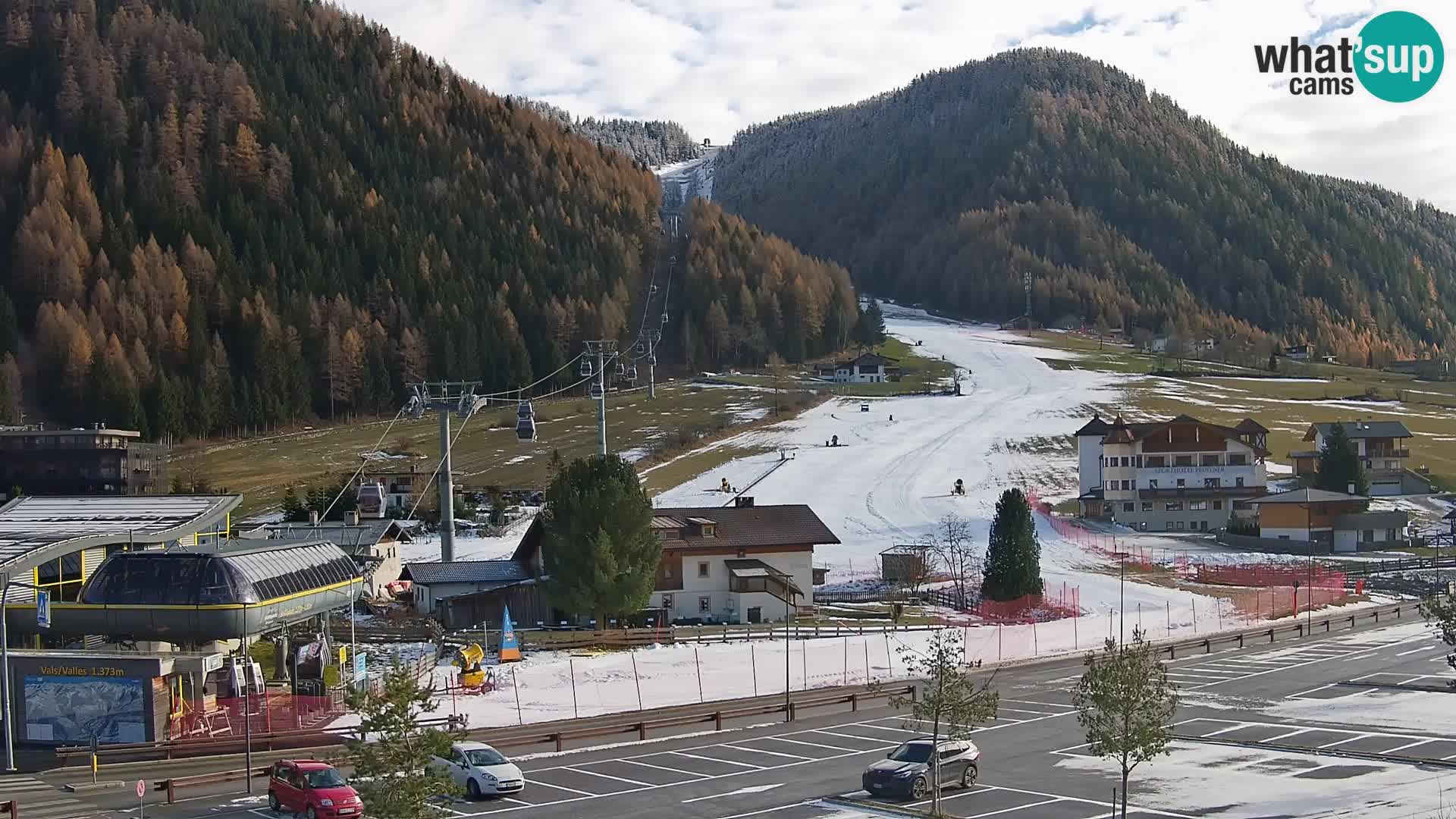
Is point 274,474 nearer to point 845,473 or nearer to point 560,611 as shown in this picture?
point 845,473

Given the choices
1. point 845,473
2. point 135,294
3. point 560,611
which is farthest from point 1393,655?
point 135,294

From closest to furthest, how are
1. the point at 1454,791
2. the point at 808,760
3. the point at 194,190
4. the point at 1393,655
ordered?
the point at 1454,791 → the point at 808,760 → the point at 1393,655 → the point at 194,190

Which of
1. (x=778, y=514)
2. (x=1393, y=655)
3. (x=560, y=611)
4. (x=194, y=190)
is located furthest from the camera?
(x=194, y=190)

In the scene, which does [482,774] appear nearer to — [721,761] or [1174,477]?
[721,761]

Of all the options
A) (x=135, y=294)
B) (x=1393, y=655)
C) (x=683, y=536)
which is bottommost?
(x=1393, y=655)

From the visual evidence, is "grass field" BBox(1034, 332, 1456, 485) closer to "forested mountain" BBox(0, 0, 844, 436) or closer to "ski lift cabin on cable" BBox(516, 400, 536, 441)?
"forested mountain" BBox(0, 0, 844, 436)

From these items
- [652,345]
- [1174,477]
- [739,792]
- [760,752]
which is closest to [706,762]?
[760,752]

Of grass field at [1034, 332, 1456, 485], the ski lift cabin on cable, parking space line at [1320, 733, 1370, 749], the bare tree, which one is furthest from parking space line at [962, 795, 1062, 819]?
grass field at [1034, 332, 1456, 485]
